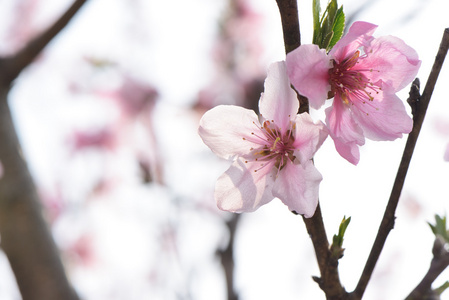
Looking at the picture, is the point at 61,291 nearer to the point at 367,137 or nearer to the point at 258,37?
the point at 367,137

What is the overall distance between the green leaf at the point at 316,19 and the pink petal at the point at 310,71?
0.03 meters

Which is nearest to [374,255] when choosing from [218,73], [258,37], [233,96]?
[233,96]

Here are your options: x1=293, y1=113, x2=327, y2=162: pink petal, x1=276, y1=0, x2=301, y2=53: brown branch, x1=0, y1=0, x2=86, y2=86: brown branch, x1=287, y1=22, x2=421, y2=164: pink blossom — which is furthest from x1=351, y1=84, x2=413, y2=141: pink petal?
x1=0, y1=0, x2=86, y2=86: brown branch

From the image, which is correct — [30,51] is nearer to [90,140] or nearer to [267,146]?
[267,146]

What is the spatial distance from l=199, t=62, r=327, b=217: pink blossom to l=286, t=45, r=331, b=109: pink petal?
0.11 ft

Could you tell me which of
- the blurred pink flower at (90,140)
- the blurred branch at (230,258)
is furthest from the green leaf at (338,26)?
the blurred pink flower at (90,140)

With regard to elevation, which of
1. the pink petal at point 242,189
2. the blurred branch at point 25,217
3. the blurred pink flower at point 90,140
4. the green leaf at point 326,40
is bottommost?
the blurred pink flower at point 90,140

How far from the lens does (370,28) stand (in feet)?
2.38

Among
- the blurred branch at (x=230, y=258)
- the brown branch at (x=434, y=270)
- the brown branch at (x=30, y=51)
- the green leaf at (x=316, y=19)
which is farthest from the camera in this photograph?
the blurred branch at (x=230, y=258)

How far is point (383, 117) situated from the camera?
30.6 inches

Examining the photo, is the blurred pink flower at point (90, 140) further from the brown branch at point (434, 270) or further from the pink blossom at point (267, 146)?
the brown branch at point (434, 270)

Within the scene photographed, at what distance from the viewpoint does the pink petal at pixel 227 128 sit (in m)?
0.80

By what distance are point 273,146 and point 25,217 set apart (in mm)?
1103

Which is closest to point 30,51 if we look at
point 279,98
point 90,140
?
point 279,98
